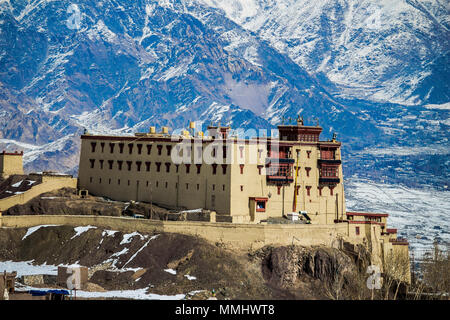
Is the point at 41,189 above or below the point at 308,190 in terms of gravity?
above

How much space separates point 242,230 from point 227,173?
12531 millimetres

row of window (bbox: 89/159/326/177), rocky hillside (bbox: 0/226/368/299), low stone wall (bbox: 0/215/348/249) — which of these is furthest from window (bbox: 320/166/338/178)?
rocky hillside (bbox: 0/226/368/299)

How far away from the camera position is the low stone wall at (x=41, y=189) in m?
174

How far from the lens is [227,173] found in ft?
531

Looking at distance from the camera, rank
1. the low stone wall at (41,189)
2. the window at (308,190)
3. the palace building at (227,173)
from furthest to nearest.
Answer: the low stone wall at (41,189)
the window at (308,190)
the palace building at (227,173)

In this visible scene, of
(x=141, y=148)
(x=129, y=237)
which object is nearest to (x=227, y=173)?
(x=129, y=237)

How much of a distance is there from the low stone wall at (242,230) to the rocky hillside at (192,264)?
1.28 metres

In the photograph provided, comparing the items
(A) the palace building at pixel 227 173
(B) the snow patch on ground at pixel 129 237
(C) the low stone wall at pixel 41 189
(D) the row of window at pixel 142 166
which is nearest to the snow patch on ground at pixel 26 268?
(B) the snow patch on ground at pixel 129 237

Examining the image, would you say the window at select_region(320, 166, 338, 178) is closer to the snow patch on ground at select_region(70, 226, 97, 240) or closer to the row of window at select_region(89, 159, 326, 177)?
the row of window at select_region(89, 159, 326, 177)

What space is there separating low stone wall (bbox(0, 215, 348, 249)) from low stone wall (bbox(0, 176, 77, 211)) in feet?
59.5

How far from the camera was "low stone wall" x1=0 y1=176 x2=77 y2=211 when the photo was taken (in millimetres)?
174125

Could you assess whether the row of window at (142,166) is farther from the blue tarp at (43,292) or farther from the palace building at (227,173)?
the blue tarp at (43,292)

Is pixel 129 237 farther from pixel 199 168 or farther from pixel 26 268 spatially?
pixel 199 168
